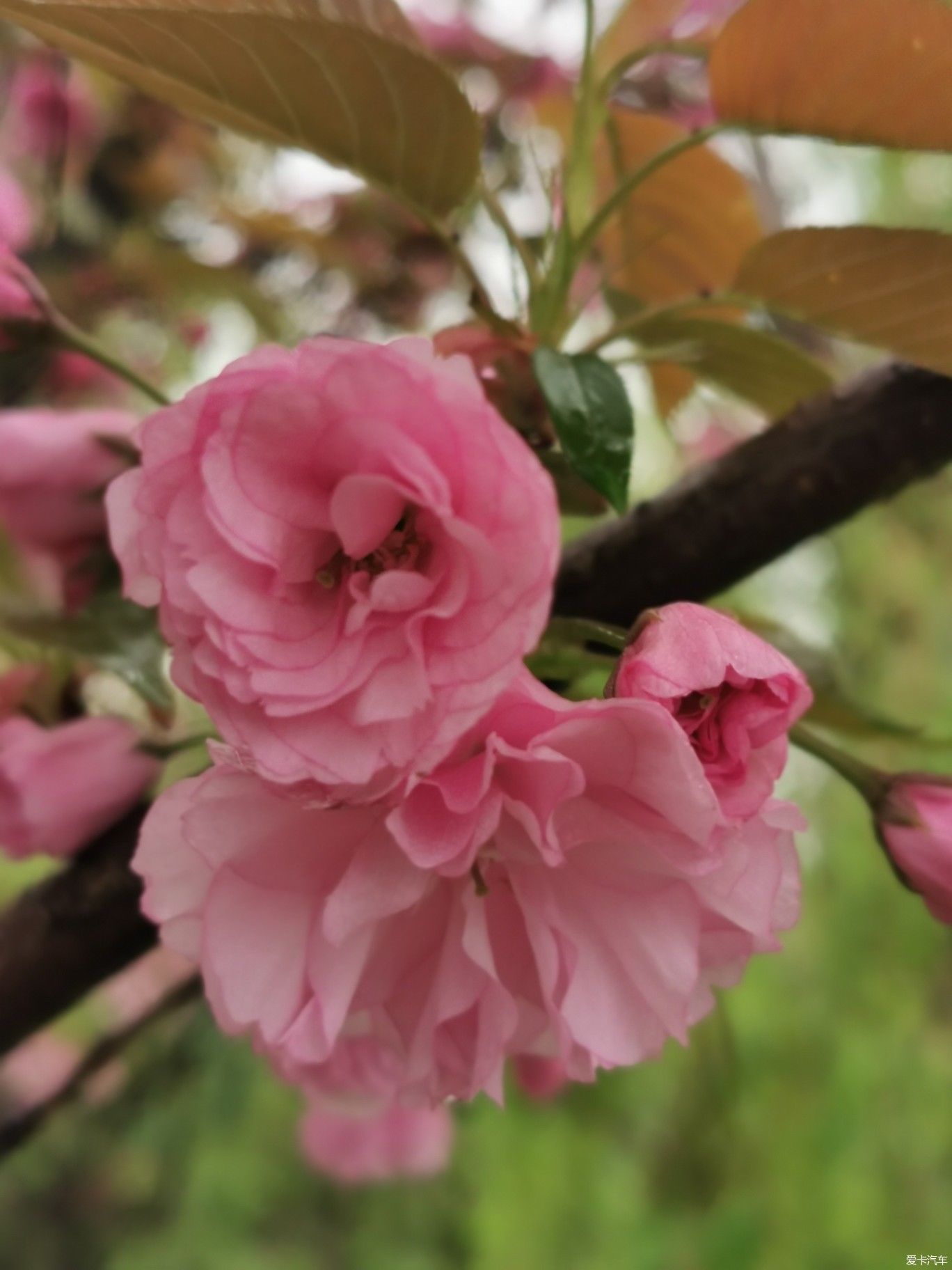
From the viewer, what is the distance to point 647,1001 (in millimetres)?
267

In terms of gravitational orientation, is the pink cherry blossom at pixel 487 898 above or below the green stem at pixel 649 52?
below

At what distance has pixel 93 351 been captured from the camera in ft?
1.29

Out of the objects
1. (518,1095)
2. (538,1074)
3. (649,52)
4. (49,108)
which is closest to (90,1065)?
(538,1074)

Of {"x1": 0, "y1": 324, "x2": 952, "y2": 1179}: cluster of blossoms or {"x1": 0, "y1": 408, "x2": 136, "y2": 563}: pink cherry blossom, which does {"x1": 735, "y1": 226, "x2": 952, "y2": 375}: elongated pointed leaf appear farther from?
{"x1": 0, "y1": 408, "x2": 136, "y2": 563}: pink cherry blossom

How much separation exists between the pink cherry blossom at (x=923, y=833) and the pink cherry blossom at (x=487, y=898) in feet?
0.22

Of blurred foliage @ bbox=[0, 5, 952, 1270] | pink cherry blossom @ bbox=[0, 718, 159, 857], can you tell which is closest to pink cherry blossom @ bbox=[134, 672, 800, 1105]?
pink cherry blossom @ bbox=[0, 718, 159, 857]

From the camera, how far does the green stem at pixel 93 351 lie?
1.27 feet

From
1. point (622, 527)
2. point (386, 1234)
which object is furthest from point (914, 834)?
point (386, 1234)

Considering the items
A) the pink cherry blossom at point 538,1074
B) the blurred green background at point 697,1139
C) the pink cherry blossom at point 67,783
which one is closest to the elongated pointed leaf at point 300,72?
the pink cherry blossom at point 67,783

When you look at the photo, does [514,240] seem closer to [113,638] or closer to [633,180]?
[633,180]

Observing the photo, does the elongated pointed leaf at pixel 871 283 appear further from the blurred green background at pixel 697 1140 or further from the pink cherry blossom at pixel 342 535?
the blurred green background at pixel 697 1140

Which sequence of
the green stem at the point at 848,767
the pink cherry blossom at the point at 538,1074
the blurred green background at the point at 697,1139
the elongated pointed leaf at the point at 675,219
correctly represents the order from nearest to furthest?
1. the green stem at the point at 848,767
2. the elongated pointed leaf at the point at 675,219
3. the pink cherry blossom at the point at 538,1074
4. the blurred green background at the point at 697,1139

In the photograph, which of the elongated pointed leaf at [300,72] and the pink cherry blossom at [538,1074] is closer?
the elongated pointed leaf at [300,72]

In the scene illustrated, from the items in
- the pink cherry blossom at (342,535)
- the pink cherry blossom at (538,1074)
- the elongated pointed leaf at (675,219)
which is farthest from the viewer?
the pink cherry blossom at (538,1074)
